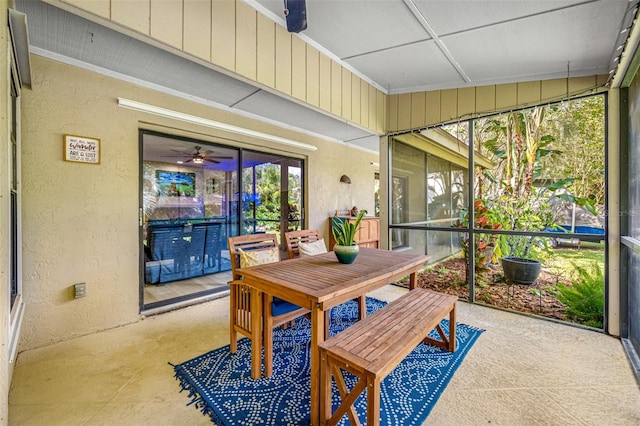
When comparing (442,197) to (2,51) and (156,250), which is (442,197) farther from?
(2,51)

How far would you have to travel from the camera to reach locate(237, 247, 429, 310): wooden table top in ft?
5.38

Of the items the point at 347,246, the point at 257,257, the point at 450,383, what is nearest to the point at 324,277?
the point at 347,246

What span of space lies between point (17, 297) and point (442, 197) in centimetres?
449

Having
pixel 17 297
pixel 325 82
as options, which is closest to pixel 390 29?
pixel 325 82

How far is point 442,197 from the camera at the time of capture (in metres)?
3.89

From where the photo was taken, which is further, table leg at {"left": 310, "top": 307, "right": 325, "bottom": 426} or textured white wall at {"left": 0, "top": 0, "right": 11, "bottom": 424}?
table leg at {"left": 310, "top": 307, "right": 325, "bottom": 426}

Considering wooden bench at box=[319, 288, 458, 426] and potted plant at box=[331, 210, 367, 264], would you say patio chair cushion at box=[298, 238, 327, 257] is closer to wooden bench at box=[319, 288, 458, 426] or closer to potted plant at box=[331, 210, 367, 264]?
potted plant at box=[331, 210, 367, 264]

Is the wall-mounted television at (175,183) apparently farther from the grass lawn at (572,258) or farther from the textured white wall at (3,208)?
the grass lawn at (572,258)

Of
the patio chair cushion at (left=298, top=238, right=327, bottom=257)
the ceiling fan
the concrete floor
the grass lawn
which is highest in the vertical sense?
the ceiling fan

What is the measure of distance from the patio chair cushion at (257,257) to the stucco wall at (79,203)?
4.45ft

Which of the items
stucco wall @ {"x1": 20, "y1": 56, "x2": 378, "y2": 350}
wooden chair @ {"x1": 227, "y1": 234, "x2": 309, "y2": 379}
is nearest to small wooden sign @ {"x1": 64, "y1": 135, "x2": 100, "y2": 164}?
stucco wall @ {"x1": 20, "y1": 56, "x2": 378, "y2": 350}

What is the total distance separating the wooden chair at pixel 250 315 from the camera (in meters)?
1.93

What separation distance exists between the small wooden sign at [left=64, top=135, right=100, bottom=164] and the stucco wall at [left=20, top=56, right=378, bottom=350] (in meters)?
0.04

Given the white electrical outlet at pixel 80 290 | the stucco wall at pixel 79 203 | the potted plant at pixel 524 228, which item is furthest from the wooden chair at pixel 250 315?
the potted plant at pixel 524 228
